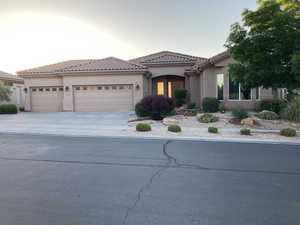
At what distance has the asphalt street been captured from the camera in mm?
2961

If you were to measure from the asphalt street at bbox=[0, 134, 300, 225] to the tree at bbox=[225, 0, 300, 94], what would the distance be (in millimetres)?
4824

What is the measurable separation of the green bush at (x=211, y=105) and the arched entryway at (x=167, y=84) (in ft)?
20.6

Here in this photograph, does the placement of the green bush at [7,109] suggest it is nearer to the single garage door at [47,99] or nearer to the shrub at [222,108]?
the single garage door at [47,99]

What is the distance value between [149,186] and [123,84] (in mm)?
15181

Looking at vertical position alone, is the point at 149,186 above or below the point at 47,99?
below

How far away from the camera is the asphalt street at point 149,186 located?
117 inches

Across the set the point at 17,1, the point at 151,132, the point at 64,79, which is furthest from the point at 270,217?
the point at 64,79

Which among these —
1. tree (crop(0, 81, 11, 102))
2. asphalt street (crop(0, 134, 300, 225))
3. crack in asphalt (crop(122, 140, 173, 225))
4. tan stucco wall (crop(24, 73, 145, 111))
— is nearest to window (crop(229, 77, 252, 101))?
tan stucco wall (crop(24, 73, 145, 111))

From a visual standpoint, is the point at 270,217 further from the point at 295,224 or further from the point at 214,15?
the point at 214,15

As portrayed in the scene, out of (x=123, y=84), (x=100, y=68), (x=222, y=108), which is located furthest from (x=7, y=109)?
(x=222, y=108)

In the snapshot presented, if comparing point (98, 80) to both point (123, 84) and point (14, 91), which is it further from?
point (14, 91)

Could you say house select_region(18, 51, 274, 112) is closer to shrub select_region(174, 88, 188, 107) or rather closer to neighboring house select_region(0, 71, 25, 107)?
shrub select_region(174, 88, 188, 107)

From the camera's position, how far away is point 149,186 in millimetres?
4004

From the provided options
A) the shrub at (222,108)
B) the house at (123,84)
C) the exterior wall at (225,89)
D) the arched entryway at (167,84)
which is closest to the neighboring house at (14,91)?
the house at (123,84)
